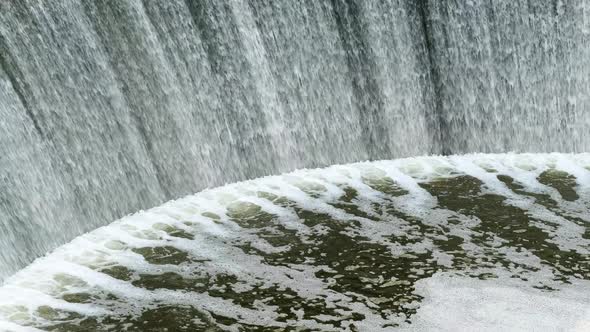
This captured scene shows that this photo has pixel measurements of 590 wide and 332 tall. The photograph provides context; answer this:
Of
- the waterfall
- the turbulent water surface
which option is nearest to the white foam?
the turbulent water surface

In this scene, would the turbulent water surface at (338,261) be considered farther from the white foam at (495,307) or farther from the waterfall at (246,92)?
the waterfall at (246,92)

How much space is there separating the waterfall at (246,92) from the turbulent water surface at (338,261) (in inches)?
16.8

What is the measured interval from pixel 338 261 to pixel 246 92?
9.49 feet

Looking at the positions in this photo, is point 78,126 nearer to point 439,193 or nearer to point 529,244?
point 439,193

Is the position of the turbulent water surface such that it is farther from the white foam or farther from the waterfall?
the waterfall

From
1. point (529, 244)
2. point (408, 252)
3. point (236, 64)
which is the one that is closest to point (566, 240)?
point (529, 244)

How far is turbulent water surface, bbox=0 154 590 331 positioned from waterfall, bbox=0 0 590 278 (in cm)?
43

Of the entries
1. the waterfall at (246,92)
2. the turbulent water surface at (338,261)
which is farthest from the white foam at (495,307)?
the waterfall at (246,92)

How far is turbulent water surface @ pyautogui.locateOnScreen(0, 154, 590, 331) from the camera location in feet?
18.9

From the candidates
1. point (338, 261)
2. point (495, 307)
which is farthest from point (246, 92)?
point (495, 307)

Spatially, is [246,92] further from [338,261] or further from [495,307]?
[495,307]

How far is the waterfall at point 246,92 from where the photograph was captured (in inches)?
289

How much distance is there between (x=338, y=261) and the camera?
654cm

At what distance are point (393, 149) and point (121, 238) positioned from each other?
10.8 feet
